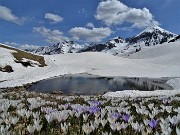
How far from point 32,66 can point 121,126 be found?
62599 millimetres

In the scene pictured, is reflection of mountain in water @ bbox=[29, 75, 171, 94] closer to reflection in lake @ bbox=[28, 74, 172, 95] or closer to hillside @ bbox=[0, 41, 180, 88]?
reflection in lake @ bbox=[28, 74, 172, 95]

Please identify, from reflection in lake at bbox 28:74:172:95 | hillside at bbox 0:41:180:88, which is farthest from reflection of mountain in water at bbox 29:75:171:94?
hillside at bbox 0:41:180:88

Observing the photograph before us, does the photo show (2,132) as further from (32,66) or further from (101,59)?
(101,59)

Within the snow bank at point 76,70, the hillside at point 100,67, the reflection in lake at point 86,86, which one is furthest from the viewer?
the hillside at point 100,67

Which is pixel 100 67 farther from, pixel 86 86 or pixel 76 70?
pixel 86 86

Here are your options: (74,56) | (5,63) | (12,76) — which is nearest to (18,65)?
(5,63)

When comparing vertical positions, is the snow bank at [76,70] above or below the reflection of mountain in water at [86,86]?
above

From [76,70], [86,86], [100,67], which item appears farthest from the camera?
[100,67]

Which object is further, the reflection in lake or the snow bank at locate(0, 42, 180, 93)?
the snow bank at locate(0, 42, 180, 93)

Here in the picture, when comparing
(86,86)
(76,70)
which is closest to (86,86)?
(86,86)

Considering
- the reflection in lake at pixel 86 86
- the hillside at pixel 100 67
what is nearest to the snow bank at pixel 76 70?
the hillside at pixel 100 67

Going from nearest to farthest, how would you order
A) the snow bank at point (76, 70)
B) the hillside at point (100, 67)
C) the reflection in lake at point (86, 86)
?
the reflection in lake at point (86, 86), the snow bank at point (76, 70), the hillside at point (100, 67)

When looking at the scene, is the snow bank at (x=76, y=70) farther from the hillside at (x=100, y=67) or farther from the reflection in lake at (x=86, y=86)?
the reflection in lake at (x=86, y=86)

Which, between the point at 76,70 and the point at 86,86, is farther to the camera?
the point at 76,70
